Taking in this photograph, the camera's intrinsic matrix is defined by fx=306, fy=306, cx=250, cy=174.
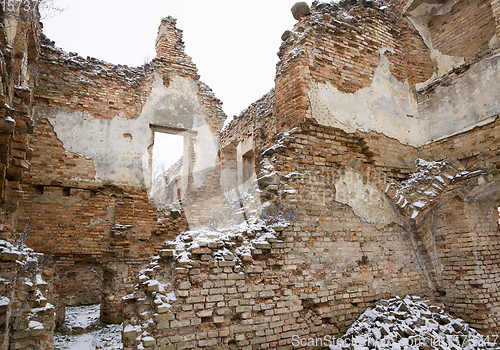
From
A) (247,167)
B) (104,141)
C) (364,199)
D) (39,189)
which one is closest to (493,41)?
(364,199)

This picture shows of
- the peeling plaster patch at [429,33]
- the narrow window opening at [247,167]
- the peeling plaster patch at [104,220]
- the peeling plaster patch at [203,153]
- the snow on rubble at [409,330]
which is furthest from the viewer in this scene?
the narrow window opening at [247,167]

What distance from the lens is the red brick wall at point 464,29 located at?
5656mm

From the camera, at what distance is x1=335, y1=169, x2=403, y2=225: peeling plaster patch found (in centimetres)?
489

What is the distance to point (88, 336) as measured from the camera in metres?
5.95

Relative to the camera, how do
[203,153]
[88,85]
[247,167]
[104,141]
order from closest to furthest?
[104,141] < [88,85] < [203,153] < [247,167]

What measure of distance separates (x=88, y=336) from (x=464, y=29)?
31.2 feet

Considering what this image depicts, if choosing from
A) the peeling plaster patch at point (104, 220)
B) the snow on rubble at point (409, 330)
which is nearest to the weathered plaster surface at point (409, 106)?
the snow on rubble at point (409, 330)

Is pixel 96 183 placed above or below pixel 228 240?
above

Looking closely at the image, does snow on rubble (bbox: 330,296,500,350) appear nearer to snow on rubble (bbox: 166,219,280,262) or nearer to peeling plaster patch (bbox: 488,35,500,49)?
snow on rubble (bbox: 166,219,280,262)

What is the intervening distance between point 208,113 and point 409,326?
704 cm

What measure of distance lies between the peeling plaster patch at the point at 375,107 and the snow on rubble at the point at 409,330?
9.37 ft

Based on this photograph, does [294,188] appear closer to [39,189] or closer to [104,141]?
[104,141]

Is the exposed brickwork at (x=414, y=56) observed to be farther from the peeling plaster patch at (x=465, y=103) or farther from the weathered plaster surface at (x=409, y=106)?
the peeling plaster patch at (x=465, y=103)

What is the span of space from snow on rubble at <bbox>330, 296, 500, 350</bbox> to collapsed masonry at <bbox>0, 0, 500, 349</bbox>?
Answer: 0.20m
